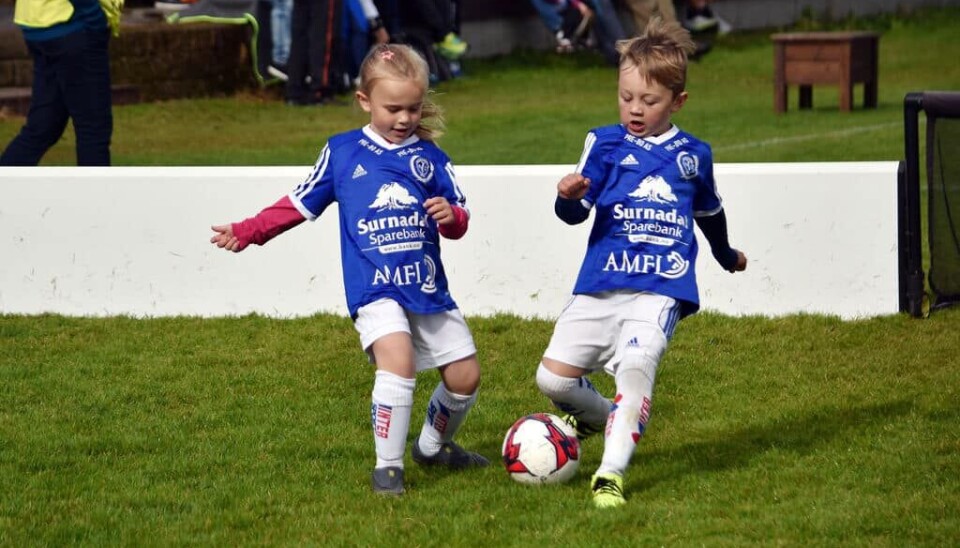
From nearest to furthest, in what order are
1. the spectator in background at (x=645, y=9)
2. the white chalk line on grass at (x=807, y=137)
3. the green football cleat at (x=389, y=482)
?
1. the green football cleat at (x=389, y=482)
2. the white chalk line on grass at (x=807, y=137)
3. the spectator in background at (x=645, y=9)

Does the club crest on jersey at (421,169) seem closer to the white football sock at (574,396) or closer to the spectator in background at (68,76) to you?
the white football sock at (574,396)

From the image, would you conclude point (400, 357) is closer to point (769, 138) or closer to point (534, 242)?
point (534, 242)

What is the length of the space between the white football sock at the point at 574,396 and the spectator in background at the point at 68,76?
5.27 metres

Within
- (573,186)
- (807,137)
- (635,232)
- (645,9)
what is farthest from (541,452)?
(645,9)

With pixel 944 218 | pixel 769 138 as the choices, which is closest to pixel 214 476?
pixel 944 218

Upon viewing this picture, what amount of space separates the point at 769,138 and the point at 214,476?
928 centimetres

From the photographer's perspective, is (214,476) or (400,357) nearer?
(400,357)

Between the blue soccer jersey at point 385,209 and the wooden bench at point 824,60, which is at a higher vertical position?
the blue soccer jersey at point 385,209

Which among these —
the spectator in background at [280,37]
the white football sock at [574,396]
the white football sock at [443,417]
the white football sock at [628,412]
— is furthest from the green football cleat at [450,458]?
the spectator in background at [280,37]

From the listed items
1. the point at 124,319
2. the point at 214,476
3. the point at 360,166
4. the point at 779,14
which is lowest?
the point at 779,14

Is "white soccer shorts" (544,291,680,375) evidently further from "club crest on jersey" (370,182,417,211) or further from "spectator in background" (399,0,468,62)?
"spectator in background" (399,0,468,62)

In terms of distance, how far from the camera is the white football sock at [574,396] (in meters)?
5.87

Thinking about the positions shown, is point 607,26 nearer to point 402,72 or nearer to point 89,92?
point 89,92

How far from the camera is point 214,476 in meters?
6.01
